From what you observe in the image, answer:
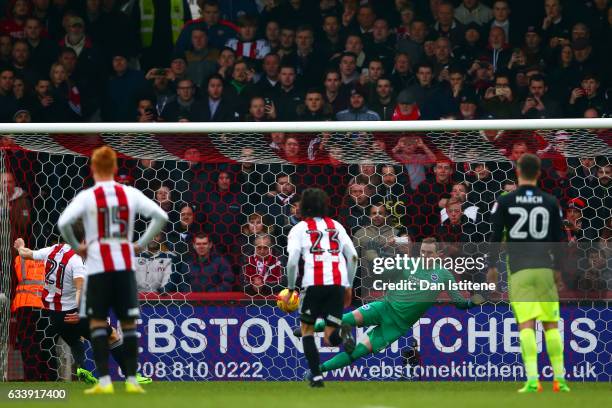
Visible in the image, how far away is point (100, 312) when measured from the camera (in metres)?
7.99

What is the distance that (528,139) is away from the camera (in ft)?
37.0

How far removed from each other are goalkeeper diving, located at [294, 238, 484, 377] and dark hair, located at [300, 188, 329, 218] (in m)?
1.29

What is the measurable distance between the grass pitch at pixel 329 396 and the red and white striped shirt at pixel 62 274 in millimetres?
828

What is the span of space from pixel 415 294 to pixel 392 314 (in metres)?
0.31

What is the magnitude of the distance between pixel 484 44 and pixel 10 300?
6.39 m

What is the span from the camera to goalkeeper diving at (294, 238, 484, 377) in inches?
410

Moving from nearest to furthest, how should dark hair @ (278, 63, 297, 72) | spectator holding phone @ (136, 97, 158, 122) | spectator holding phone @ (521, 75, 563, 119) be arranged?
1. spectator holding phone @ (521, 75, 563, 119)
2. spectator holding phone @ (136, 97, 158, 122)
3. dark hair @ (278, 63, 297, 72)

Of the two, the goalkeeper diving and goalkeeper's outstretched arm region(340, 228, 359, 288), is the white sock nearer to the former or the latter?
goalkeeper's outstretched arm region(340, 228, 359, 288)

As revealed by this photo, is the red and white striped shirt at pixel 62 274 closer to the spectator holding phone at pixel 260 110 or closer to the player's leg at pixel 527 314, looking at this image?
the spectator holding phone at pixel 260 110

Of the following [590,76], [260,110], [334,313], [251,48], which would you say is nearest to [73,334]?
[334,313]

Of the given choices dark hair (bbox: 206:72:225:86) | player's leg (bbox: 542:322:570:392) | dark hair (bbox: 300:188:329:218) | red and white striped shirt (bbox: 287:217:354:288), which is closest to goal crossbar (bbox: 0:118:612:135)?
dark hair (bbox: 300:188:329:218)

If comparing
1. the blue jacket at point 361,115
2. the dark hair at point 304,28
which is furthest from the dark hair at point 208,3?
the blue jacket at point 361,115

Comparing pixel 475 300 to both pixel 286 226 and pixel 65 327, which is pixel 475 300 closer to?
pixel 286 226

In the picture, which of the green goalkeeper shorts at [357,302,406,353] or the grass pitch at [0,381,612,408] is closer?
the grass pitch at [0,381,612,408]
